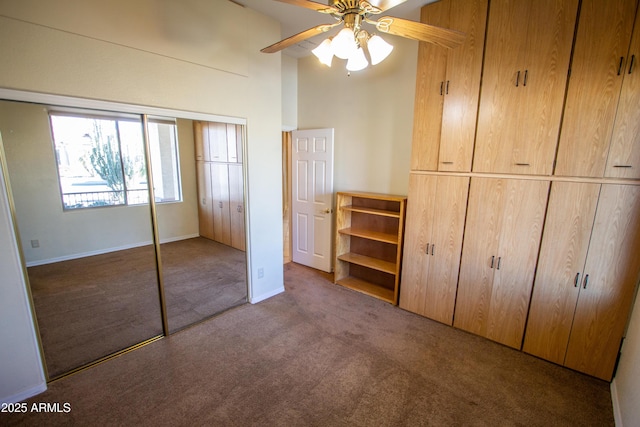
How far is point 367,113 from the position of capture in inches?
141

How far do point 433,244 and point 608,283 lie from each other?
4.21ft

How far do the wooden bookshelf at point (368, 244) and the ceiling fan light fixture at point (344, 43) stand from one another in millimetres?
1952

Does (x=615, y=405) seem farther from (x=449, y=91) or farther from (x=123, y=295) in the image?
(x=123, y=295)

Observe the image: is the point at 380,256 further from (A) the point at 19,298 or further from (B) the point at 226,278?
(A) the point at 19,298

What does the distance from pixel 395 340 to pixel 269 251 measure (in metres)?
1.69

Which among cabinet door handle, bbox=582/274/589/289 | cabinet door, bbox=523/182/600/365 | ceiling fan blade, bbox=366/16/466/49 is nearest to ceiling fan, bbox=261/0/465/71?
ceiling fan blade, bbox=366/16/466/49

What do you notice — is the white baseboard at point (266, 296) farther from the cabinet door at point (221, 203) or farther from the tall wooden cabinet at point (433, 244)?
the tall wooden cabinet at point (433, 244)

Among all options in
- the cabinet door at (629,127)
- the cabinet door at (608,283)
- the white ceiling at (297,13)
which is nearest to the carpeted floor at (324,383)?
the cabinet door at (608,283)

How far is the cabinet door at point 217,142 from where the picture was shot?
278 centimetres

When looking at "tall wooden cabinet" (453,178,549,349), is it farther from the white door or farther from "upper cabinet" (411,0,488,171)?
the white door

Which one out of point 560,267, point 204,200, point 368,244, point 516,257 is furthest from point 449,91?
point 204,200

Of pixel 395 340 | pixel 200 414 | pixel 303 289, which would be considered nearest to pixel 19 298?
pixel 200 414

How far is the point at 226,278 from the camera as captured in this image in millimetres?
3305

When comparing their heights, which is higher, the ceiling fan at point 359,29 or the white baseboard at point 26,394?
the ceiling fan at point 359,29
